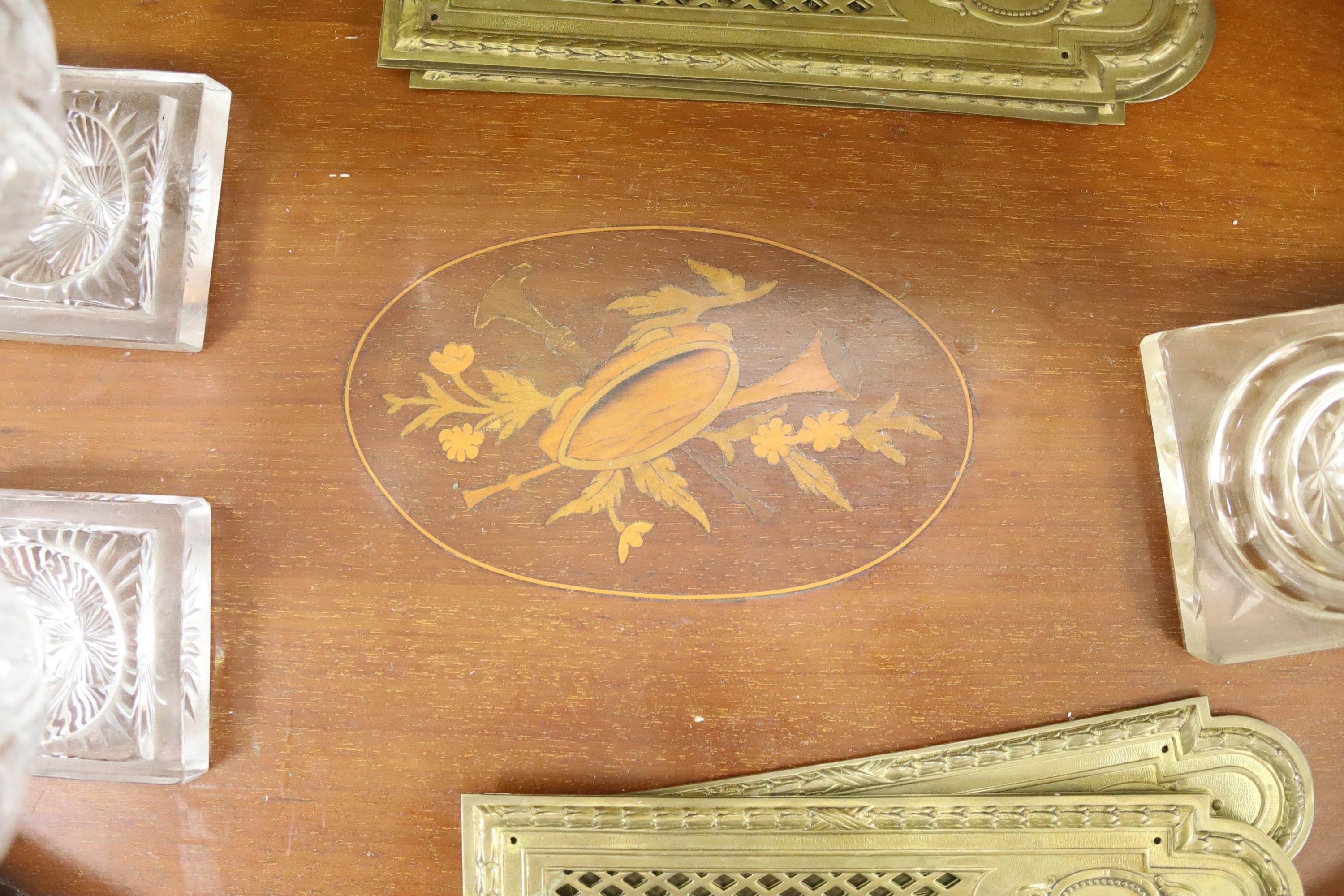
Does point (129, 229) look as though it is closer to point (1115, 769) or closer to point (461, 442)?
point (461, 442)

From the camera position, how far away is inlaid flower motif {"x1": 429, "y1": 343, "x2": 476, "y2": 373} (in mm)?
1337

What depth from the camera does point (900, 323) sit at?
53.6 inches

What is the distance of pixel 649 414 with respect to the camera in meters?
1.32

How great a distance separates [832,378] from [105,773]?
1.26m

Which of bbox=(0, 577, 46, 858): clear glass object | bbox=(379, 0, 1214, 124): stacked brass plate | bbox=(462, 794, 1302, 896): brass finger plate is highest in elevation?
bbox=(379, 0, 1214, 124): stacked brass plate

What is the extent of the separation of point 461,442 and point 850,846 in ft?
2.82

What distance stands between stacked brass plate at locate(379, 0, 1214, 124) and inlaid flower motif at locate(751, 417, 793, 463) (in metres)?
0.53

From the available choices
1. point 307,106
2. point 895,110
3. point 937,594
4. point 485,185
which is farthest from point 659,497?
point 307,106

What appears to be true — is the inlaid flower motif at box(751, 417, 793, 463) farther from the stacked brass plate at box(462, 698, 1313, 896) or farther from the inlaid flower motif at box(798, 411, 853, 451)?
the stacked brass plate at box(462, 698, 1313, 896)

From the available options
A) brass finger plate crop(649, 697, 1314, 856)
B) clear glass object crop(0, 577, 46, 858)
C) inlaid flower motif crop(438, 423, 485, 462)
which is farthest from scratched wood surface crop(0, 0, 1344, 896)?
clear glass object crop(0, 577, 46, 858)

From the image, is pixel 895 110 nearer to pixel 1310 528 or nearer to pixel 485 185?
pixel 485 185

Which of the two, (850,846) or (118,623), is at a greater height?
(118,623)

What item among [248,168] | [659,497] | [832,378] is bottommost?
[659,497]

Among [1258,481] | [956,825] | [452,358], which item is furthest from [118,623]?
[1258,481]
